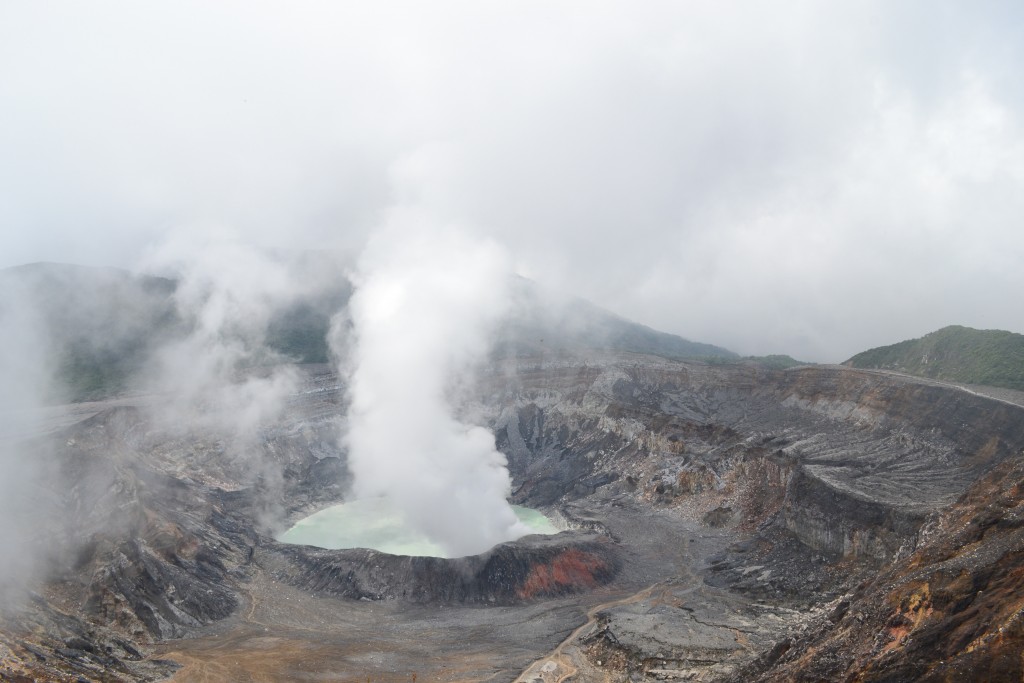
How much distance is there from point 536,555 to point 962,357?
276ft

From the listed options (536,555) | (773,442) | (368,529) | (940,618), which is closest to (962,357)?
(773,442)

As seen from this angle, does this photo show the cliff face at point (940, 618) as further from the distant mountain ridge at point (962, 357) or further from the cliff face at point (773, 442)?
the distant mountain ridge at point (962, 357)

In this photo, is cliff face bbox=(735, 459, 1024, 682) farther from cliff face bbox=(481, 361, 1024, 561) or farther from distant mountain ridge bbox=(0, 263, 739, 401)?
distant mountain ridge bbox=(0, 263, 739, 401)

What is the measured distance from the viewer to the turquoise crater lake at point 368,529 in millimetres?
54375

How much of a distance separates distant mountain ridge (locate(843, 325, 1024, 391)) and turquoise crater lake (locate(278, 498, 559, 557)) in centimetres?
6332

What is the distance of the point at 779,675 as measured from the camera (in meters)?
24.5

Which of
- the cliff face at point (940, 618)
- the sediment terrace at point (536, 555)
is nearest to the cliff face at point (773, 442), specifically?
the sediment terrace at point (536, 555)

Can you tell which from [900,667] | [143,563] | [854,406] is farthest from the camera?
[854,406]

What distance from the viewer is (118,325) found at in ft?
421

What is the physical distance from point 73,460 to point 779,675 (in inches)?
2010

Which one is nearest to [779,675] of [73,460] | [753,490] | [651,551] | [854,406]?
[651,551]

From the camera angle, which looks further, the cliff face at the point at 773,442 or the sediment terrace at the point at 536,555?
the cliff face at the point at 773,442

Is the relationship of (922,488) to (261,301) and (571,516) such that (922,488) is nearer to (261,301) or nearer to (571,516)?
(571,516)

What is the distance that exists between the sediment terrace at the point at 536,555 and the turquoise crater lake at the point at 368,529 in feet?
9.01
